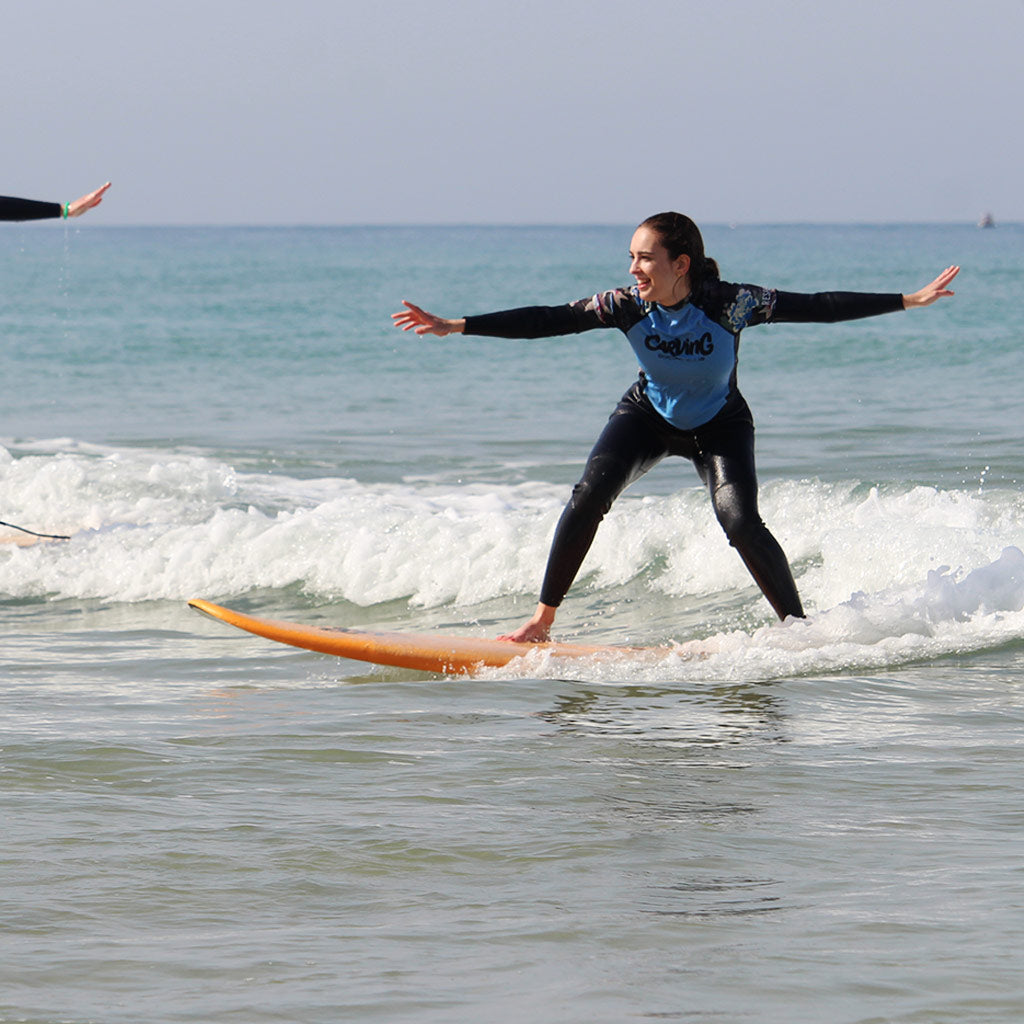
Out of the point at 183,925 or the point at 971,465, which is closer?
the point at 183,925

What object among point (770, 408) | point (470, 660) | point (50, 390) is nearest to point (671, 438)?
point (470, 660)

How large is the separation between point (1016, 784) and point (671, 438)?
2.07 metres

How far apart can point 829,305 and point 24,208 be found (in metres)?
3.63

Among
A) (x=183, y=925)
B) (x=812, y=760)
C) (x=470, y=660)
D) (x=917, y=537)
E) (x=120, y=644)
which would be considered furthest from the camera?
(x=917, y=537)

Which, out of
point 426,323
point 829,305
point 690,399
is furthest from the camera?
point 690,399

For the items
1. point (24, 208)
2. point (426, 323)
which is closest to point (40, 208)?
point (24, 208)

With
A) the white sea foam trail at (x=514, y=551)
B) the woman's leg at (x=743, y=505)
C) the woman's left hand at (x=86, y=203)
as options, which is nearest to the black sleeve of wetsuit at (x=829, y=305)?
the woman's leg at (x=743, y=505)

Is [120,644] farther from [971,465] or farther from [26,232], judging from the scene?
[26,232]

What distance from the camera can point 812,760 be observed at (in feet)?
15.3

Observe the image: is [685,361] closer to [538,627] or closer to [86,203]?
[538,627]

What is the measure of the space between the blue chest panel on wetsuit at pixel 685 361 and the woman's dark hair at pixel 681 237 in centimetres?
14

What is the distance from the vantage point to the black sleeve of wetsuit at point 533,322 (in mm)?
5570

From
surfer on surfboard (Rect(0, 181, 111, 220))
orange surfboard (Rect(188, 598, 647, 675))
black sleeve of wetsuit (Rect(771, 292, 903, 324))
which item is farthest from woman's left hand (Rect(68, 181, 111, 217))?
black sleeve of wetsuit (Rect(771, 292, 903, 324))

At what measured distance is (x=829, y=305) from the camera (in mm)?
5480
